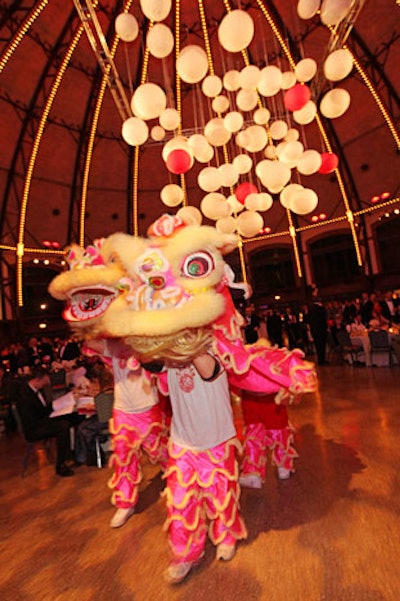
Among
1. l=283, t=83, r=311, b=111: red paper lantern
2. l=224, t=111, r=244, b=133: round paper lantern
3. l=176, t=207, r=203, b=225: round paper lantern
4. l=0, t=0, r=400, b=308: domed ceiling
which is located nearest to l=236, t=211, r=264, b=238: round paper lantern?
l=0, t=0, r=400, b=308: domed ceiling

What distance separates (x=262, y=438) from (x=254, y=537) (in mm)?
854

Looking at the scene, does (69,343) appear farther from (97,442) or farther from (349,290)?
(349,290)

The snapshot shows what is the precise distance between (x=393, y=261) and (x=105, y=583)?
15325mm

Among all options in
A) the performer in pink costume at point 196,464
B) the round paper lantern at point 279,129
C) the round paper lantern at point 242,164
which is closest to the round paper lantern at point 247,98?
the round paper lantern at point 279,129

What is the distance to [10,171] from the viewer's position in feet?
39.4

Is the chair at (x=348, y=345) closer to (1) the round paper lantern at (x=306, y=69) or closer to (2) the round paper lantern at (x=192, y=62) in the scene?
(1) the round paper lantern at (x=306, y=69)

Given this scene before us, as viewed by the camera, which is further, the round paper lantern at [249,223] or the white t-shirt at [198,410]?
the round paper lantern at [249,223]

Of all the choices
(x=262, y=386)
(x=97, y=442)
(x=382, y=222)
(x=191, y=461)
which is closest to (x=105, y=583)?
(x=191, y=461)

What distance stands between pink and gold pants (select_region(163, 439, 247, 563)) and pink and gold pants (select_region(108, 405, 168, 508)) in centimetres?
81

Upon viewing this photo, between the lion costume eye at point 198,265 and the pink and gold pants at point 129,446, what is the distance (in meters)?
1.60

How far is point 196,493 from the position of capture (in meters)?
2.36

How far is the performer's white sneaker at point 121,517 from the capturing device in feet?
9.92

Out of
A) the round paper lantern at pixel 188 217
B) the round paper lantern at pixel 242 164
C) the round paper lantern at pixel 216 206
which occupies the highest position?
the round paper lantern at pixel 242 164

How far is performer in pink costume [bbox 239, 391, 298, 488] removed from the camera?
3.37 meters
